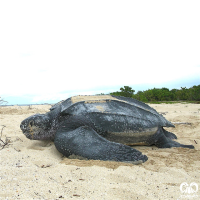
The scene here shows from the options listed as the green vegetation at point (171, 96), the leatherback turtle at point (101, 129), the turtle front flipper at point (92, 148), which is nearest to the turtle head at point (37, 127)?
the leatherback turtle at point (101, 129)

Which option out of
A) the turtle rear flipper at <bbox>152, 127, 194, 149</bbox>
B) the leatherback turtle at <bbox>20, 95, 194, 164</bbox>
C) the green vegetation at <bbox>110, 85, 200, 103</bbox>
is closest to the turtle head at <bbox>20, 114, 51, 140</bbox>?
the leatherback turtle at <bbox>20, 95, 194, 164</bbox>

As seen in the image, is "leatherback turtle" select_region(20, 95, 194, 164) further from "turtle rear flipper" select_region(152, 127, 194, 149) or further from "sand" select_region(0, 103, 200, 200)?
"sand" select_region(0, 103, 200, 200)

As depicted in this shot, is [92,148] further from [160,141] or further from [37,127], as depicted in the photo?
[160,141]

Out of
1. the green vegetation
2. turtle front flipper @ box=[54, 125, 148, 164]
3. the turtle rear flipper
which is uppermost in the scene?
the green vegetation

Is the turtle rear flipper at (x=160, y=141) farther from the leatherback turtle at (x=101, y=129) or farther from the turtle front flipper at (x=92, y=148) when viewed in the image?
the turtle front flipper at (x=92, y=148)

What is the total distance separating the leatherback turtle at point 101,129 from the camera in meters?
1.80

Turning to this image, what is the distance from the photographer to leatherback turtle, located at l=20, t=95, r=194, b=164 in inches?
70.8

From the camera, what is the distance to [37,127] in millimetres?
2408

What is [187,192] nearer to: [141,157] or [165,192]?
[165,192]
